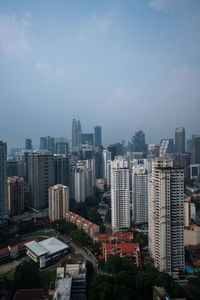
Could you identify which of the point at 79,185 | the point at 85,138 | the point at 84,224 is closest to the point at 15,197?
the point at 79,185

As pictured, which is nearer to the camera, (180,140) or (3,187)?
(3,187)

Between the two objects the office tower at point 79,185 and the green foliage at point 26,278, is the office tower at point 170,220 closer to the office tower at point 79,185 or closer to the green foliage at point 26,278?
the green foliage at point 26,278

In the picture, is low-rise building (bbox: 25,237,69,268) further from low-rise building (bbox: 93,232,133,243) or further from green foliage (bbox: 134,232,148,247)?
green foliage (bbox: 134,232,148,247)

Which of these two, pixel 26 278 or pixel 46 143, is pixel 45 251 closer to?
pixel 26 278

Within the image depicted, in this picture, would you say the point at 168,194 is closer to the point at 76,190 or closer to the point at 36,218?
the point at 36,218

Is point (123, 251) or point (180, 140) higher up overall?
point (180, 140)

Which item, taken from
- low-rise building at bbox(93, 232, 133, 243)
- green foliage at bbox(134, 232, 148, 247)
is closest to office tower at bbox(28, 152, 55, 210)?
low-rise building at bbox(93, 232, 133, 243)

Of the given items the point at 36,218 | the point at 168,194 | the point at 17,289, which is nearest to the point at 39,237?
the point at 36,218
